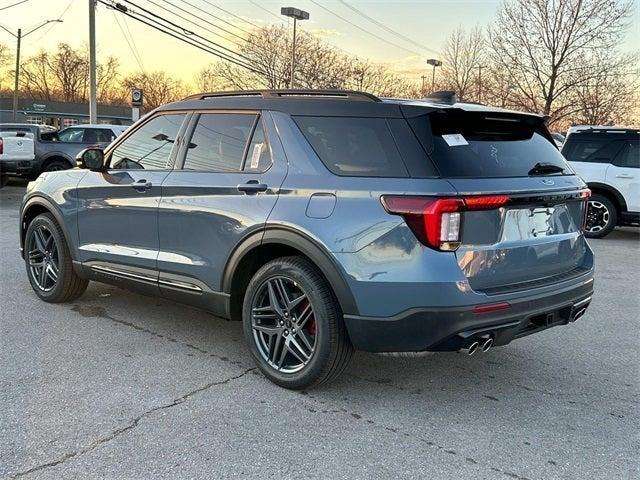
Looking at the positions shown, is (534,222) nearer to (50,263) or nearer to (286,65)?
(50,263)

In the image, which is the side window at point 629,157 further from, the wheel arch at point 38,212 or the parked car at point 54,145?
the parked car at point 54,145

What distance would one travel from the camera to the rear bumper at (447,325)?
3.05m

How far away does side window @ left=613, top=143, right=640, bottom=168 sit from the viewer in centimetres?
1016

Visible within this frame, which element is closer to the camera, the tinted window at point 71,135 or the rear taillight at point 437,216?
the rear taillight at point 437,216

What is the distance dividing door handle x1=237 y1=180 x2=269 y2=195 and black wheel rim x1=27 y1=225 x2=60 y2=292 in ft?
8.01

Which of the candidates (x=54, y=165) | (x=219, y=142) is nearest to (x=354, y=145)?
(x=219, y=142)

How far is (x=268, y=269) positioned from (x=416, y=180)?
3.64ft

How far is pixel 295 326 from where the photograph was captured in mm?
3609

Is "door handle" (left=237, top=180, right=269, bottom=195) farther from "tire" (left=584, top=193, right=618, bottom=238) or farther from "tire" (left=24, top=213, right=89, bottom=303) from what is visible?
"tire" (left=584, top=193, right=618, bottom=238)

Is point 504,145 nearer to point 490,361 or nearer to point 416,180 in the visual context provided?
point 416,180

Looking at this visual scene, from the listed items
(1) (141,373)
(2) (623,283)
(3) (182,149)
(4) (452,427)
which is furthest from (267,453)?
(2) (623,283)

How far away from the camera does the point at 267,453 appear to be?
289 cm

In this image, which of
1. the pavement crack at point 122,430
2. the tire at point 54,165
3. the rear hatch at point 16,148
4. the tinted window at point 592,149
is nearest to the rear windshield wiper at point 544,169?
the pavement crack at point 122,430

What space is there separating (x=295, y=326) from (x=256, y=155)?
3.65 feet
